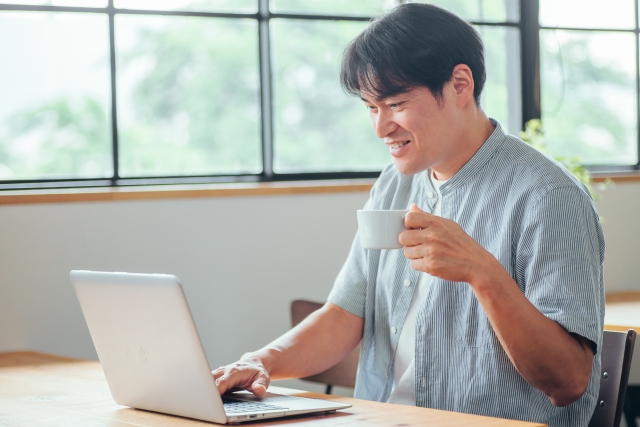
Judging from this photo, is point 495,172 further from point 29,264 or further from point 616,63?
point 616,63

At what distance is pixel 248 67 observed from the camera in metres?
3.08

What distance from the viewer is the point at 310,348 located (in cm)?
177

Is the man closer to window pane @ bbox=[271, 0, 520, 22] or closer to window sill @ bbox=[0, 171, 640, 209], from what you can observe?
window sill @ bbox=[0, 171, 640, 209]

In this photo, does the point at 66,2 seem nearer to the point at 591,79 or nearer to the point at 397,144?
the point at 397,144

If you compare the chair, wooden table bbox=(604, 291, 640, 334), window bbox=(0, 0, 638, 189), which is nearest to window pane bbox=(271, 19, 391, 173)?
window bbox=(0, 0, 638, 189)

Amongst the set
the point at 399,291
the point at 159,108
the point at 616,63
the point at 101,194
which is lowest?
the point at 399,291

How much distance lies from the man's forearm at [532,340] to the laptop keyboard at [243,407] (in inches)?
15.3

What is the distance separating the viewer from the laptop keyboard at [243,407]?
1272 millimetres

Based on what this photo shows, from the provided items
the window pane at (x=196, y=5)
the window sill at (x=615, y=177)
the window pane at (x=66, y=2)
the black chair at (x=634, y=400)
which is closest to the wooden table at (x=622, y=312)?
the black chair at (x=634, y=400)

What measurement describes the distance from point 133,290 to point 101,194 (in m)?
1.42

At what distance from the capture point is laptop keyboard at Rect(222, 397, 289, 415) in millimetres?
1272

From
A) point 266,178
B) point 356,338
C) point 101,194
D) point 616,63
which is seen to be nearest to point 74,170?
point 101,194

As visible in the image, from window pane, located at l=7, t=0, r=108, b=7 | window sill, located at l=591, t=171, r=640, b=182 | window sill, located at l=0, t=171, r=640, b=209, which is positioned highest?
window pane, located at l=7, t=0, r=108, b=7

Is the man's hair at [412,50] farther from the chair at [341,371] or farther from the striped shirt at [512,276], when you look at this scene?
the chair at [341,371]
